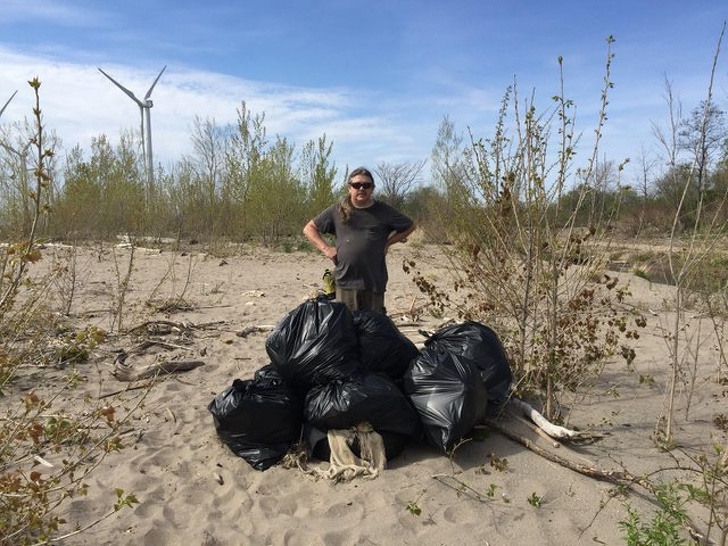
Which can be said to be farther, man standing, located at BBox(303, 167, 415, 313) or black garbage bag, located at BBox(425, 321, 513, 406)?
man standing, located at BBox(303, 167, 415, 313)

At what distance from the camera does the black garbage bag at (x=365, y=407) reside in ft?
9.10

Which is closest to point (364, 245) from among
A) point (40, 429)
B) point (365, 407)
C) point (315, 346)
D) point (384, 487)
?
point (315, 346)

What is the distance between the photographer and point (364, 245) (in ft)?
12.3

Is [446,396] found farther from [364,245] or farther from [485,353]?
[364,245]

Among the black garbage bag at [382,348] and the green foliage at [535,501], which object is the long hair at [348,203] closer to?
the black garbage bag at [382,348]

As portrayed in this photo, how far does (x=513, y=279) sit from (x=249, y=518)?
2.29m

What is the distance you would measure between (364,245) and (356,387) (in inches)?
47.9

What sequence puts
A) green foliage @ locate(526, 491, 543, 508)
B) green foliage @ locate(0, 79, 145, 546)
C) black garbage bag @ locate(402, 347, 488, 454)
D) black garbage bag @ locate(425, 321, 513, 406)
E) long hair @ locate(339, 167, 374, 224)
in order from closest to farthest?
green foliage @ locate(0, 79, 145, 546) → green foliage @ locate(526, 491, 543, 508) → black garbage bag @ locate(402, 347, 488, 454) → black garbage bag @ locate(425, 321, 513, 406) → long hair @ locate(339, 167, 374, 224)

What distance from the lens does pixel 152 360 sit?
Answer: 448cm

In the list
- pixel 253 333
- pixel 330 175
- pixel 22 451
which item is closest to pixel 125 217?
pixel 330 175

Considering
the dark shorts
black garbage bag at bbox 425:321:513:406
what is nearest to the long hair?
the dark shorts

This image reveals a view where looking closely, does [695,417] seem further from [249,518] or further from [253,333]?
[253,333]

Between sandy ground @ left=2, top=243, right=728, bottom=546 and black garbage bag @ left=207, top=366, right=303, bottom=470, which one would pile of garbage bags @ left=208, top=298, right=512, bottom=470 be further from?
sandy ground @ left=2, top=243, right=728, bottom=546

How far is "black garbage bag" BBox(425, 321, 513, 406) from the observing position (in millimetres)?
3109
